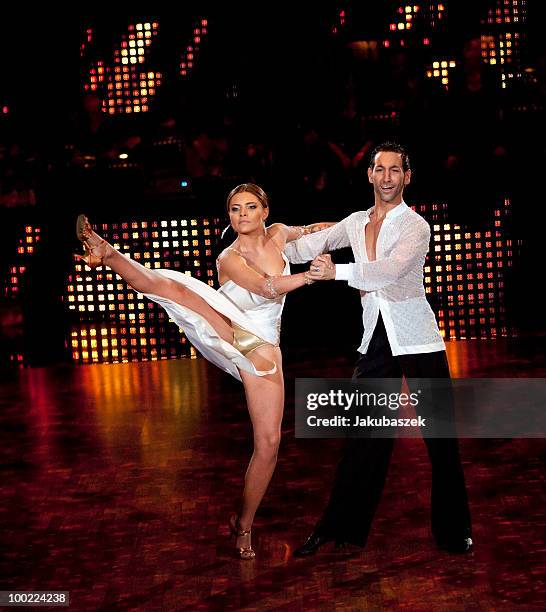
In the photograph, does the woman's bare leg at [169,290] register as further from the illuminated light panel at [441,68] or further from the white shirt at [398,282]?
the illuminated light panel at [441,68]

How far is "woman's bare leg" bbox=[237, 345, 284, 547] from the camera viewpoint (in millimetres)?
3689

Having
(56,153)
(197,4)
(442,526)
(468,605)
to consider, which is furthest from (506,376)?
(197,4)

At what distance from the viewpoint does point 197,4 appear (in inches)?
396

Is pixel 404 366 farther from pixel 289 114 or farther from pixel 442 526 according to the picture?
pixel 289 114

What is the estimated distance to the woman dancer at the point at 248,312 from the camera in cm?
368

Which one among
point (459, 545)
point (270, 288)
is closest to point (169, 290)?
point (270, 288)

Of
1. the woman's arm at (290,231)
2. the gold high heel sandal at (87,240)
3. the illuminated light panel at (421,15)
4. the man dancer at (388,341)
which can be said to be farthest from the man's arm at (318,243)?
the illuminated light panel at (421,15)

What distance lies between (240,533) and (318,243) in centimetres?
107

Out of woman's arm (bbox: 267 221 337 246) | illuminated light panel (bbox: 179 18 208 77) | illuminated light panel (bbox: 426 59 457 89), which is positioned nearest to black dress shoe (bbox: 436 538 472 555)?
woman's arm (bbox: 267 221 337 246)

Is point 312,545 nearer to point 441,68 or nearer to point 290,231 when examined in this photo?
point 290,231

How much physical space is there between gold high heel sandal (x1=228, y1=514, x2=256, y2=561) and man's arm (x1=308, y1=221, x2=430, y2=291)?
0.92 m

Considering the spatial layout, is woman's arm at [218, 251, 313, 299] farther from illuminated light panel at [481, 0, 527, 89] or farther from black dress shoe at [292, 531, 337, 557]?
illuminated light panel at [481, 0, 527, 89]

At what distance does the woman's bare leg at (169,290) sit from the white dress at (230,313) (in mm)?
16

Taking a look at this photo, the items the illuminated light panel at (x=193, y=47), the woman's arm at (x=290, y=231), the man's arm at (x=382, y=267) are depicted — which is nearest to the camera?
the man's arm at (x=382, y=267)
